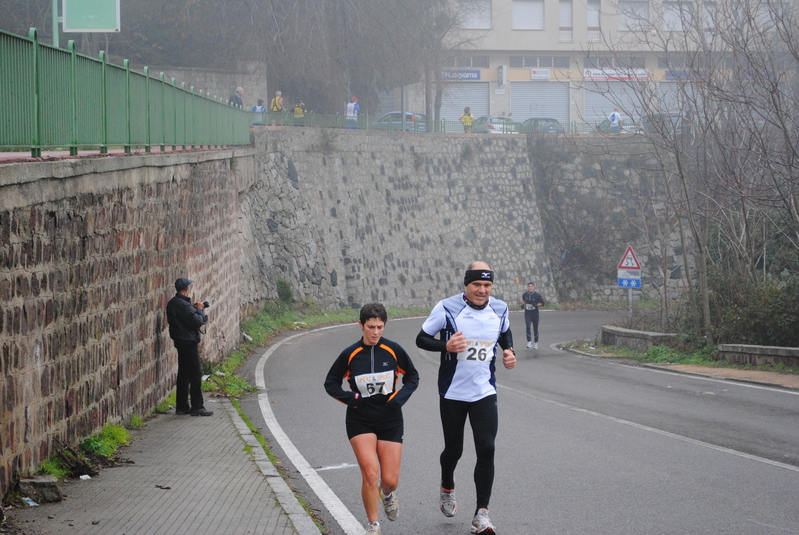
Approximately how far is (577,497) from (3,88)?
5.50m

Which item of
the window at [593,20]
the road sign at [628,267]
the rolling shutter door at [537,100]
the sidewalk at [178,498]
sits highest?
the window at [593,20]

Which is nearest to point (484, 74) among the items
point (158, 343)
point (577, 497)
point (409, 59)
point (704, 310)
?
point (409, 59)

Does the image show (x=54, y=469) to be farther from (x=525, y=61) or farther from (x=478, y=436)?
(x=525, y=61)

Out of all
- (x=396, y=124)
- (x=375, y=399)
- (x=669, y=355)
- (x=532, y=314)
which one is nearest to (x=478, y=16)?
(x=396, y=124)

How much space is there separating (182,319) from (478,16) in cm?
5304

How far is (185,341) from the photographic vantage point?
1097cm

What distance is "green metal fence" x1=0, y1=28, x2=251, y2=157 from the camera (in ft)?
23.8

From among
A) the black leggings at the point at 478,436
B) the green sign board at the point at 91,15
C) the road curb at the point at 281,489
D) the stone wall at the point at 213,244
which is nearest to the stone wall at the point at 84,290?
the stone wall at the point at 213,244

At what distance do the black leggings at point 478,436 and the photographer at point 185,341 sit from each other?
529 centimetres

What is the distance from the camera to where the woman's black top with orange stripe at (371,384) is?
5996mm

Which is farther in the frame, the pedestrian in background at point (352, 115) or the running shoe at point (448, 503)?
the pedestrian in background at point (352, 115)

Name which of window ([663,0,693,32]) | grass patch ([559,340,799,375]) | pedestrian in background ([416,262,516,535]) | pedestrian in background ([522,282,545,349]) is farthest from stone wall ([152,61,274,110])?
pedestrian in background ([416,262,516,535])

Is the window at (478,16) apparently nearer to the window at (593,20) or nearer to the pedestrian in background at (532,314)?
the window at (593,20)

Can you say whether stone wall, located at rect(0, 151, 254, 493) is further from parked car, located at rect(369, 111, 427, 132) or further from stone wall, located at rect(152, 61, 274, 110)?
parked car, located at rect(369, 111, 427, 132)
